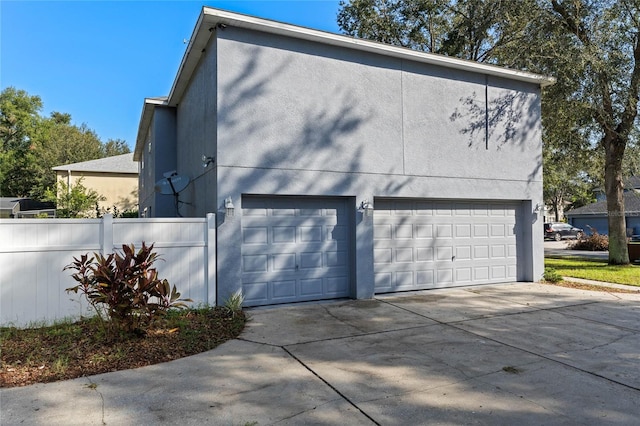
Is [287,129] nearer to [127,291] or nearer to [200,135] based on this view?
[200,135]

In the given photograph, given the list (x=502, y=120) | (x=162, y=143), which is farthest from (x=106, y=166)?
(x=502, y=120)

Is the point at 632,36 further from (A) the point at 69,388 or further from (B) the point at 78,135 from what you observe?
(B) the point at 78,135

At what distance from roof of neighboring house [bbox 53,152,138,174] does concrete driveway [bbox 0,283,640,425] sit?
73.8 feet

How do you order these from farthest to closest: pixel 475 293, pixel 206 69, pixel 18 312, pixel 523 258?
pixel 523 258 → pixel 475 293 → pixel 206 69 → pixel 18 312

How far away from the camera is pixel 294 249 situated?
824cm

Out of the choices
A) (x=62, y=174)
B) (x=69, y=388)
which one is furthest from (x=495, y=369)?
(x=62, y=174)

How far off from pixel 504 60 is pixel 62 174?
25.7 metres

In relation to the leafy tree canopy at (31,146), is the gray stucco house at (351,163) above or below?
below

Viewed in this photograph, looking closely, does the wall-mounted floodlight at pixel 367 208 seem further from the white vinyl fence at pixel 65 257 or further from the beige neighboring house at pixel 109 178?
the beige neighboring house at pixel 109 178

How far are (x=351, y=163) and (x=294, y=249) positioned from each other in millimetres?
2264

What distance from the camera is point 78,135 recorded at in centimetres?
3566

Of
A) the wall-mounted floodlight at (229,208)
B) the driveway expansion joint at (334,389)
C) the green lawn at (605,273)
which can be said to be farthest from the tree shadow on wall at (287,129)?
the green lawn at (605,273)

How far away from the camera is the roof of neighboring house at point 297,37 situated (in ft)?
24.5

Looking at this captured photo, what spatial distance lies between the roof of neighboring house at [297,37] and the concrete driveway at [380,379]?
18.3ft
